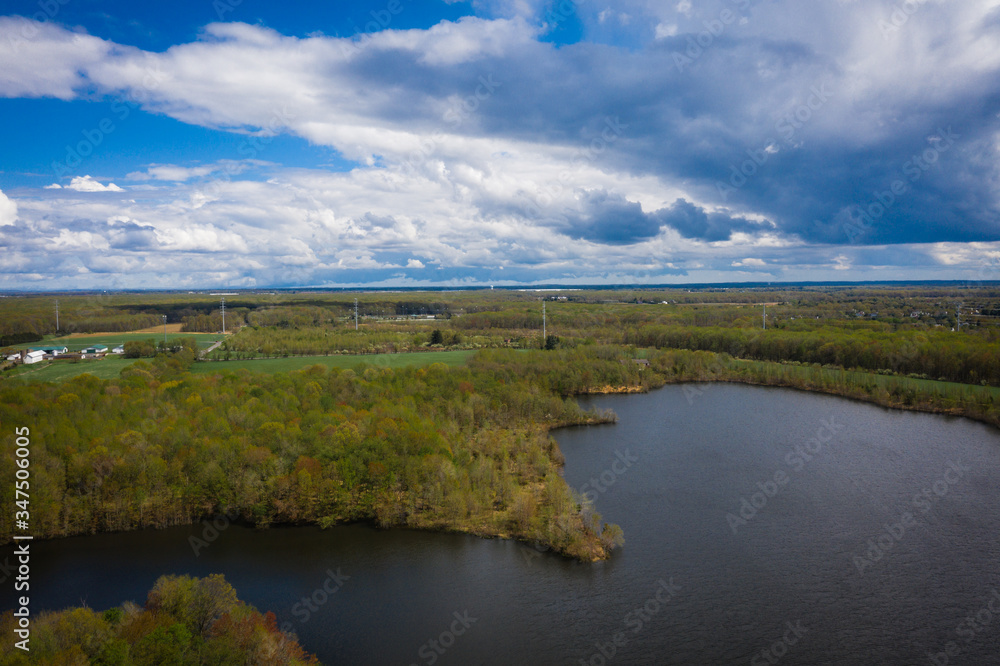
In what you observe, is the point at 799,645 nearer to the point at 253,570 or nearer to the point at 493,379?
the point at 253,570

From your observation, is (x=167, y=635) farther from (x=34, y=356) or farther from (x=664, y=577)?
(x=34, y=356)

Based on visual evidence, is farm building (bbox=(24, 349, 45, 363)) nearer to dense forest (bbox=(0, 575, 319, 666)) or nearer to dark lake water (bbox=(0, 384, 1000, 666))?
dark lake water (bbox=(0, 384, 1000, 666))

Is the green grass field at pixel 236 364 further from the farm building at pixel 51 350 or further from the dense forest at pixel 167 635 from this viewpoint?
the dense forest at pixel 167 635

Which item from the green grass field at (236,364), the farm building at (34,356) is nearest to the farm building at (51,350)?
the farm building at (34,356)

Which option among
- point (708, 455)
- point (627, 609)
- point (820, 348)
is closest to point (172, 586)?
point (627, 609)

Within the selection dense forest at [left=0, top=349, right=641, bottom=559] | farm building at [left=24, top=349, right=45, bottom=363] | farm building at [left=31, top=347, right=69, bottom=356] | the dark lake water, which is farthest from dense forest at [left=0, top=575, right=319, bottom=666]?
farm building at [left=31, top=347, right=69, bottom=356]
